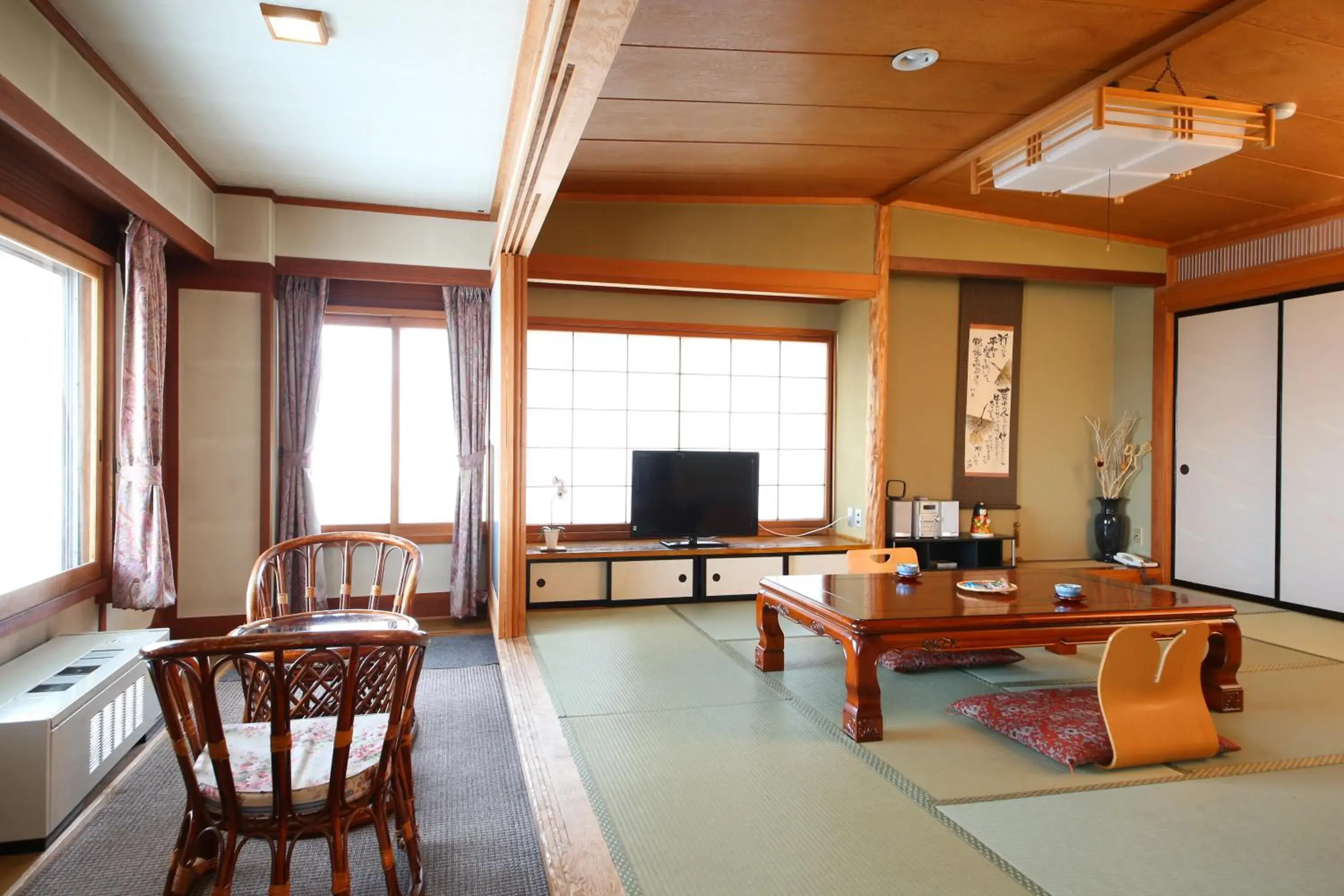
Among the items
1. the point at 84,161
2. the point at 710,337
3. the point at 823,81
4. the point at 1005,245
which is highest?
the point at 823,81

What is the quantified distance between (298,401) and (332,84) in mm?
2233

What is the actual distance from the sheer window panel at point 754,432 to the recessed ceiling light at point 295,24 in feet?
12.8

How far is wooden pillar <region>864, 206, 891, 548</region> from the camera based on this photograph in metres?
5.48

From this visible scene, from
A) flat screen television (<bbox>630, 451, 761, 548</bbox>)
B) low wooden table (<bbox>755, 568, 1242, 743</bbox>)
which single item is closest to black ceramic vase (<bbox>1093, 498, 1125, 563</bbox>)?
low wooden table (<bbox>755, 568, 1242, 743</bbox>)

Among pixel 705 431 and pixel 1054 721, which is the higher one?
pixel 705 431

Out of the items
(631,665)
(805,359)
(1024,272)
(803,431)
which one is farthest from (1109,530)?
(631,665)

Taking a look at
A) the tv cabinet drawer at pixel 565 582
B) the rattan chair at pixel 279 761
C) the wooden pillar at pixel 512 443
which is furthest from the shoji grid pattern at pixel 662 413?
the rattan chair at pixel 279 761

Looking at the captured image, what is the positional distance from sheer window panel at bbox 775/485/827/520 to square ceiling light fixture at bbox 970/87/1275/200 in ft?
9.66

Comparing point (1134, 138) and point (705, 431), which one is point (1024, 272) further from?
point (1134, 138)

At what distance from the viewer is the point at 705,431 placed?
602 cm

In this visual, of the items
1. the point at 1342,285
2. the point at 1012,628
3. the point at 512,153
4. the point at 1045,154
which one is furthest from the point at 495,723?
the point at 1342,285

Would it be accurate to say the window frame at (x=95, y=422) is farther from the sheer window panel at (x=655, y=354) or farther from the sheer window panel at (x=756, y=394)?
the sheer window panel at (x=756, y=394)

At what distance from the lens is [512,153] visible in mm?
3594

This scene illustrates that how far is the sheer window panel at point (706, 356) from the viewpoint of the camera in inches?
235
